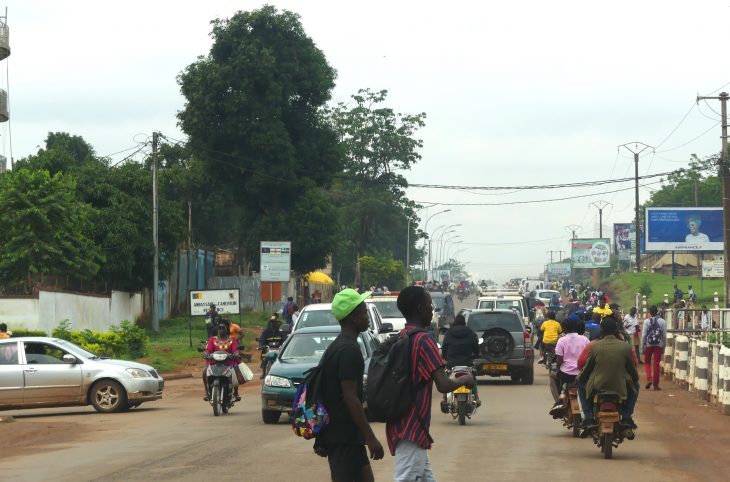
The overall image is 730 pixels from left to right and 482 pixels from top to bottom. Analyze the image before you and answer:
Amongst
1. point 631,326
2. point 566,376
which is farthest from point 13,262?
point 566,376

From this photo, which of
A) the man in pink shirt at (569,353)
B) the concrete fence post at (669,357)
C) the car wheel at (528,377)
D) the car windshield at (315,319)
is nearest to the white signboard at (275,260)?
the concrete fence post at (669,357)

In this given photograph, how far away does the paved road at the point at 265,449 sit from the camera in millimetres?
12984

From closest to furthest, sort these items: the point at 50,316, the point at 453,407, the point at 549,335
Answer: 1. the point at 453,407
2. the point at 549,335
3. the point at 50,316

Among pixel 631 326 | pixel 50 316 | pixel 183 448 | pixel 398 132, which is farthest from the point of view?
pixel 398 132

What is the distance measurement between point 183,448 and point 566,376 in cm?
527

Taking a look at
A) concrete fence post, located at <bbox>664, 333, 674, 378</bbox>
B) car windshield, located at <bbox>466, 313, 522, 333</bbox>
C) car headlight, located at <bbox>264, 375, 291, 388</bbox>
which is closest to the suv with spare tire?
car windshield, located at <bbox>466, 313, 522, 333</bbox>

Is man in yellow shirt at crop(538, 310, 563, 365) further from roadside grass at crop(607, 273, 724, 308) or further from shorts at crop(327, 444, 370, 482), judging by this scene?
roadside grass at crop(607, 273, 724, 308)

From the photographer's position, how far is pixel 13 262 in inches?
1474

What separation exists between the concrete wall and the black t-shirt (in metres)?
28.8

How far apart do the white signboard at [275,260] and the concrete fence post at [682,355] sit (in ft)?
105

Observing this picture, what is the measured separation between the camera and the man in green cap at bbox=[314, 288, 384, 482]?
7090mm

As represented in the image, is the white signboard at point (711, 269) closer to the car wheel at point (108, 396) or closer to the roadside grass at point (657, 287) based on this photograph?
the roadside grass at point (657, 287)

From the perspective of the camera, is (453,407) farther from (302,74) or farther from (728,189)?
(302,74)

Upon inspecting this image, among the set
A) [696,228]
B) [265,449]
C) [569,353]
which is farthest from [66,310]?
[696,228]
